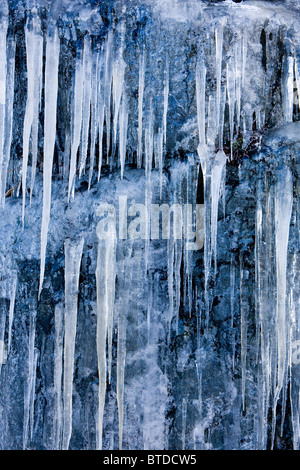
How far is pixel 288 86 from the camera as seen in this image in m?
2.86

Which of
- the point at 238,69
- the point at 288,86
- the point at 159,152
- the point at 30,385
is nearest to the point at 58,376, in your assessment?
the point at 30,385

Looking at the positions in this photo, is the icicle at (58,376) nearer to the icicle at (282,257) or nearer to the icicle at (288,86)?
the icicle at (282,257)

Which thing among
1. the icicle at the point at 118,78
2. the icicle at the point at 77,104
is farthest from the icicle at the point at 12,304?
the icicle at the point at 118,78

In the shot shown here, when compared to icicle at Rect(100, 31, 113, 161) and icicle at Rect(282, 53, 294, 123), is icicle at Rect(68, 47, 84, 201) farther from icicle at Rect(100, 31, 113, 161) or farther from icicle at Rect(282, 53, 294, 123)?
icicle at Rect(282, 53, 294, 123)

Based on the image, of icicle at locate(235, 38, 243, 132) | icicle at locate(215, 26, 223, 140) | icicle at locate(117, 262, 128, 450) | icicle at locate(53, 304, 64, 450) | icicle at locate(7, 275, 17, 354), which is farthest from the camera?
icicle at locate(7, 275, 17, 354)

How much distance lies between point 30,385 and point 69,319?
608 millimetres

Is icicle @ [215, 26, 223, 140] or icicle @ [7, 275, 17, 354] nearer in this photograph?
icicle @ [215, 26, 223, 140]

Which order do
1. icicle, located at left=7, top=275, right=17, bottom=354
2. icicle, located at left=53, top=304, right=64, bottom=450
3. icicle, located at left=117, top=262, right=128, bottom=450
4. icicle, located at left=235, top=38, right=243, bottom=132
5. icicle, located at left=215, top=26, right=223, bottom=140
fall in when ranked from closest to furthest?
1. icicle, located at left=215, top=26, right=223, bottom=140
2. icicle, located at left=235, top=38, right=243, bottom=132
3. icicle, located at left=117, top=262, right=128, bottom=450
4. icicle, located at left=53, top=304, right=64, bottom=450
5. icicle, located at left=7, top=275, right=17, bottom=354

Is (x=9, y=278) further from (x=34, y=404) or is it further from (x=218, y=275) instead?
(x=218, y=275)

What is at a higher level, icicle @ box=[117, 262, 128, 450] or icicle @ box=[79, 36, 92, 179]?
icicle @ box=[79, 36, 92, 179]

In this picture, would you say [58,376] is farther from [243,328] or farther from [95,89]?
[95,89]

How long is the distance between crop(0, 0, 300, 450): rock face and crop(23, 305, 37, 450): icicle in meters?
0.01

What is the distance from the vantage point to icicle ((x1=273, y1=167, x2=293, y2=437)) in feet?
9.00

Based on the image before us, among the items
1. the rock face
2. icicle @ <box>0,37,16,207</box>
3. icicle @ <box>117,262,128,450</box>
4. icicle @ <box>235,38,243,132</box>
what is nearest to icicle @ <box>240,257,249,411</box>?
the rock face
